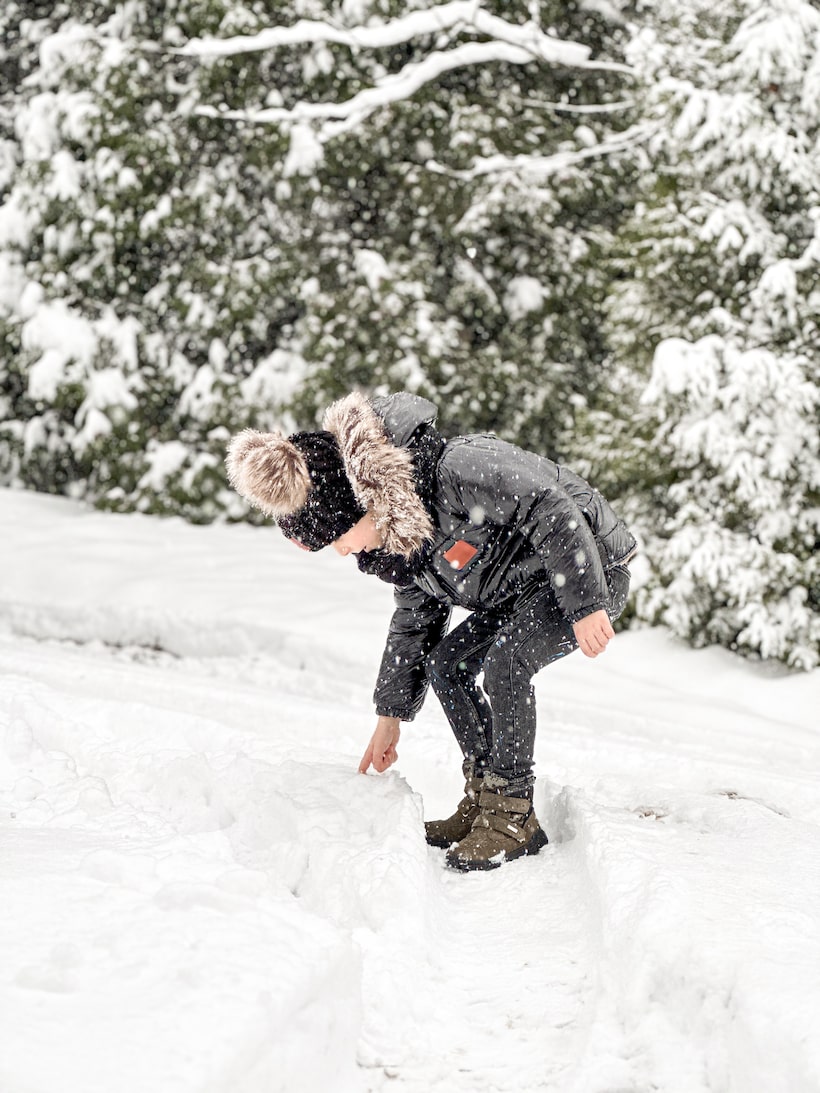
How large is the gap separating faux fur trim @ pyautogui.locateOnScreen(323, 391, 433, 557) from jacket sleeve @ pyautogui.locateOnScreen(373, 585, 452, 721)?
1.50ft

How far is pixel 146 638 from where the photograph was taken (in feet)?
21.8

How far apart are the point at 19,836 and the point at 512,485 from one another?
1.52 m

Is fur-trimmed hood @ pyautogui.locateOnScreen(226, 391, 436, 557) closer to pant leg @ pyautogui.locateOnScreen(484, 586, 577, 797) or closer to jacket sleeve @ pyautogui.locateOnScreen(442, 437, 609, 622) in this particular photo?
jacket sleeve @ pyautogui.locateOnScreen(442, 437, 609, 622)

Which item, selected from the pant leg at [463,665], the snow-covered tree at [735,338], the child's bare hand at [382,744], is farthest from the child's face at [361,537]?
the snow-covered tree at [735,338]

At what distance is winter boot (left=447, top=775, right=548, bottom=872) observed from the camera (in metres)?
2.96


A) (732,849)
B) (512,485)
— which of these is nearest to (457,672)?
(512,485)

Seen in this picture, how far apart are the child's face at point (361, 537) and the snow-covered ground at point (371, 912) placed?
29.8 inches

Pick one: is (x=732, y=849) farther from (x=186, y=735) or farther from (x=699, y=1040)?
(x=186, y=735)

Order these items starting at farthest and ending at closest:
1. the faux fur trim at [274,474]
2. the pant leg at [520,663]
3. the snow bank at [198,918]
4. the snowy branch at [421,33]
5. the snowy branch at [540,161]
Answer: the snowy branch at [540,161]
the snowy branch at [421,33]
the pant leg at [520,663]
the faux fur trim at [274,474]
the snow bank at [198,918]

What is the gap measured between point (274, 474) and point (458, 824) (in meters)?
1.32

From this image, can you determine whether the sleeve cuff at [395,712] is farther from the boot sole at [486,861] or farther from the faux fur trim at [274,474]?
the faux fur trim at [274,474]

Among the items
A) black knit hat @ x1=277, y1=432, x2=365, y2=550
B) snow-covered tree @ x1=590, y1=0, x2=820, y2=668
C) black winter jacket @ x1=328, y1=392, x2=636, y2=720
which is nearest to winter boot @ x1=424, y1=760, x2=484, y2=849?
black winter jacket @ x1=328, y1=392, x2=636, y2=720

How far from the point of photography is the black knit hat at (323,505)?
2.71 meters

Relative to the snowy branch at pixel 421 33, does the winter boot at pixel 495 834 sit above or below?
below
